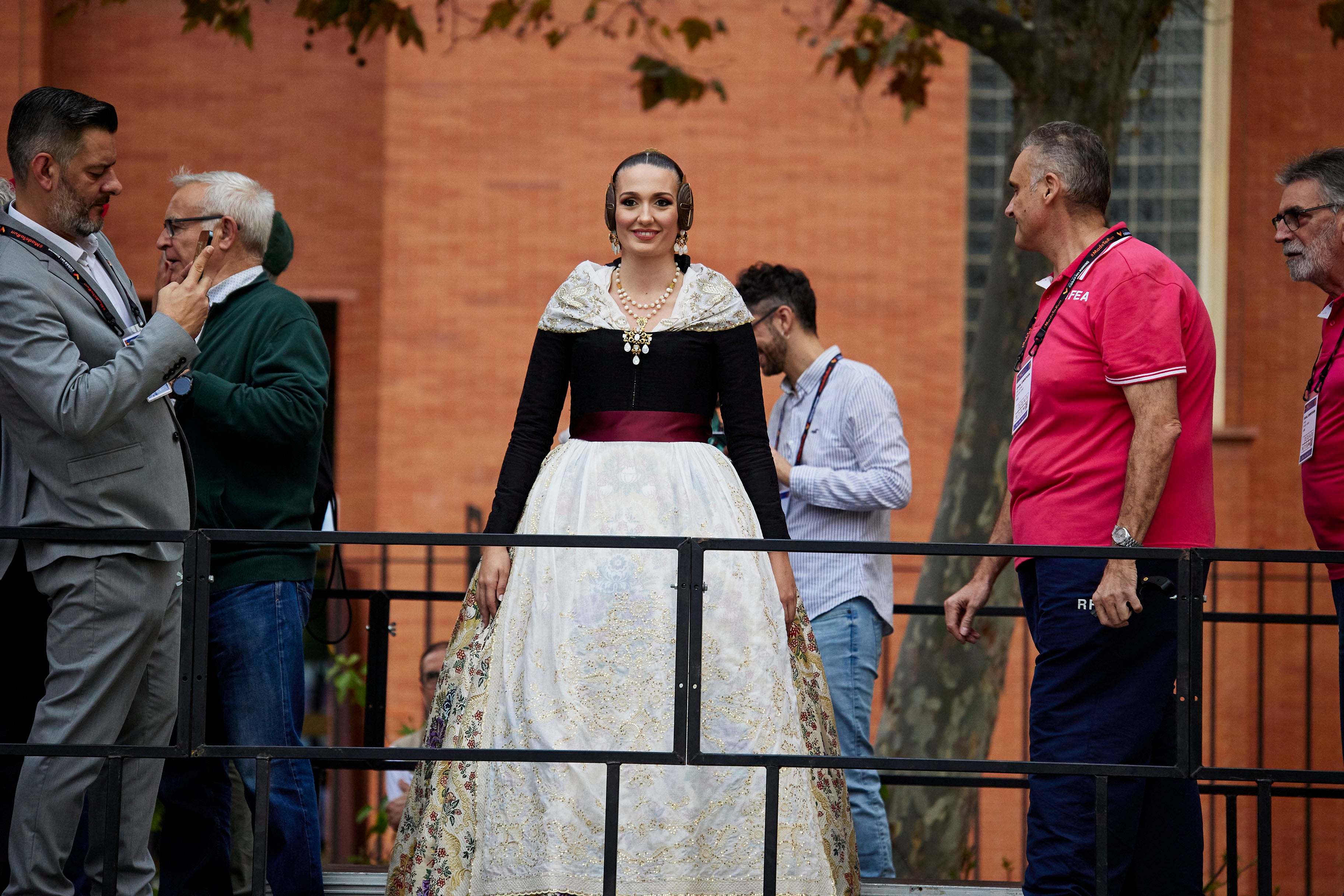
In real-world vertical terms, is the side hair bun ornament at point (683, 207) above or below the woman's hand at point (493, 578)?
above

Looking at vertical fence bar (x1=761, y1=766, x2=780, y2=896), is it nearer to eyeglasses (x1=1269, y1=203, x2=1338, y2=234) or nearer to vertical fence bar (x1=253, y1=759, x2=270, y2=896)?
vertical fence bar (x1=253, y1=759, x2=270, y2=896)

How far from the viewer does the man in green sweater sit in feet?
12.5

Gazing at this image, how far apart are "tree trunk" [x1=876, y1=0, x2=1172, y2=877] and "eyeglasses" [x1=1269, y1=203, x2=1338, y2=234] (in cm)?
287

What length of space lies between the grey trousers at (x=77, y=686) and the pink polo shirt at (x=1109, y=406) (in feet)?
6.57

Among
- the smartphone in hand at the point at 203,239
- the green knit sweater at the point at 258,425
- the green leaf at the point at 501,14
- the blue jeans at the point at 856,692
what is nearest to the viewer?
the green knit sweater at the point at 258,425

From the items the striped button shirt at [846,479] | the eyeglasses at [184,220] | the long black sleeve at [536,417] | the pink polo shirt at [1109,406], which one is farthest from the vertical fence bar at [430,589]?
the pink polo shirt at [1109,406]

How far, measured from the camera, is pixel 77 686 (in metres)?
3.19

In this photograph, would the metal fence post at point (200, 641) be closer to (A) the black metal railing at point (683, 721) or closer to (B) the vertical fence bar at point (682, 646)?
(A) the black metal railing at point (683, 721)

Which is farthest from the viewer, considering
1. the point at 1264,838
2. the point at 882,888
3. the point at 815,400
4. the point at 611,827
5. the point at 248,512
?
the point at 815,400

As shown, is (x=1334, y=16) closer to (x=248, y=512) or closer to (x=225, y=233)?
(x=225, y=233)

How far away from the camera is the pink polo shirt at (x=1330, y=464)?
3404 mm

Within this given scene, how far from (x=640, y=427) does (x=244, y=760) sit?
52.9 inches

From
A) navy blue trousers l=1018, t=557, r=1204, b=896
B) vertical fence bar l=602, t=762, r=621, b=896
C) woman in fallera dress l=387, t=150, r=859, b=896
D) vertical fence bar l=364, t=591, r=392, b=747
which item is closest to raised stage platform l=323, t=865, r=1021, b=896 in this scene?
vertical fence bar l=364, t=591, r=392, b=747

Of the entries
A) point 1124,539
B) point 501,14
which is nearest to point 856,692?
point 1124,539
